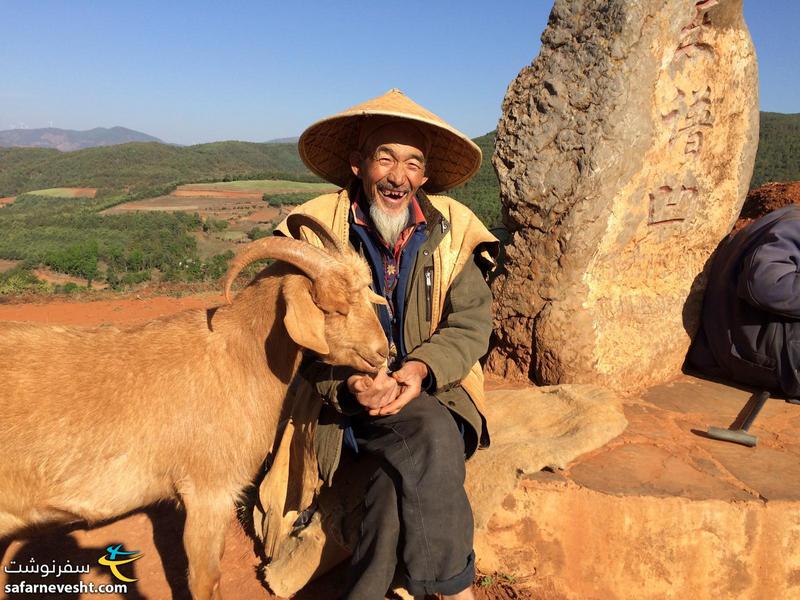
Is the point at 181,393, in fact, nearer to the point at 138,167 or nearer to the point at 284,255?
the point at 284,255

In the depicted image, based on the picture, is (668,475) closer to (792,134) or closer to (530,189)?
(530,189)

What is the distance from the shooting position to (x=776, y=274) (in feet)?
11.6

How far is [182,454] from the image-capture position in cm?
248

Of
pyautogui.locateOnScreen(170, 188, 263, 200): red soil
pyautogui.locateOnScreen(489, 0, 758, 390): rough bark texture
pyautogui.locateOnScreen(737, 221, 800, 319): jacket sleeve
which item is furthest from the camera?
pyautogui.locateOnScreen(170, 188, 263, 200): red soil

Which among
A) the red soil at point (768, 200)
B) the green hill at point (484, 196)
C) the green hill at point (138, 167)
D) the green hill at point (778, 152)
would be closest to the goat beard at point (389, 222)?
the red soil at point (768, 200)

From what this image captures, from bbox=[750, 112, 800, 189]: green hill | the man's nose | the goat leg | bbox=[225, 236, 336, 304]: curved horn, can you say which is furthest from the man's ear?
bbox=[750, 112, 800, 189]: green hill

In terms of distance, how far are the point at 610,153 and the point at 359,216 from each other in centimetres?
182

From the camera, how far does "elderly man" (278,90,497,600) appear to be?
7.86ft

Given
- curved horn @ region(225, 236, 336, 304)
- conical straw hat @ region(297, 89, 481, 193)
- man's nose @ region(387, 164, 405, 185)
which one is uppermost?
conical straw hat @ region(297, 89, 481, 193)

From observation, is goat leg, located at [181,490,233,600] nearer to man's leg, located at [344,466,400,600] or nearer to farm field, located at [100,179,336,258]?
man's leg, located at [344,466,400,600]

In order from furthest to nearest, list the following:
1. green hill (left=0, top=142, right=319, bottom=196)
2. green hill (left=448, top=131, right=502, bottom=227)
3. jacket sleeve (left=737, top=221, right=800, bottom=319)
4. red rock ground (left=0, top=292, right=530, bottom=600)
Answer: green hill (left=0, top=142, right=319, bottom=196) → green hill (left=448, top=131, right=502, bottom=227) → jacket sleeve (left=737, top=221, right=800, bottom=319) → red rock ground (left=0, top=292, right=530, bottom=600)

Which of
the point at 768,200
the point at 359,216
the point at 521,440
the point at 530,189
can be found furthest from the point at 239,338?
the point at 768,200

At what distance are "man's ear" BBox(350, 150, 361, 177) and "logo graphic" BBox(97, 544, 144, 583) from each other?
107 inches

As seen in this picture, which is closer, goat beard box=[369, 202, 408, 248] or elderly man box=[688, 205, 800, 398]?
goat beard box=[369, 202, 408, 248]
